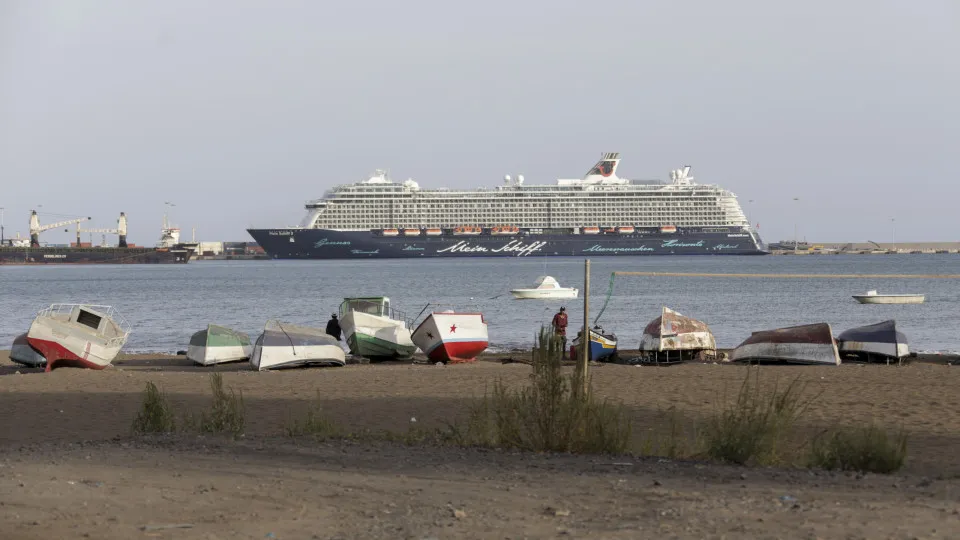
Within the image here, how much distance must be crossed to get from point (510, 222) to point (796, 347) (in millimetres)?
97426

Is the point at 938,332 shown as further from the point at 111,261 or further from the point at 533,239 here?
the point at 111,261

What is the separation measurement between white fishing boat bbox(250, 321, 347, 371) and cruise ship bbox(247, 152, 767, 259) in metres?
94.4

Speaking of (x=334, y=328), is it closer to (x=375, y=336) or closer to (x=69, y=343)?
(x=375, y=336)

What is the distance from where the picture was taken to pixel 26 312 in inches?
1649

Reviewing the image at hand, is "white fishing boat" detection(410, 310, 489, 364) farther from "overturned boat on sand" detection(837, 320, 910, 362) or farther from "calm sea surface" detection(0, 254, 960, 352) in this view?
"overturned boat on sand" detection(837, 320, 910, 362)

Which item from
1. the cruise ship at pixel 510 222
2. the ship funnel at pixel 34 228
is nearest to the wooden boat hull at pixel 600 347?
the cruise ship at pixel 510 222

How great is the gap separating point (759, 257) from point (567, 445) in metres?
123

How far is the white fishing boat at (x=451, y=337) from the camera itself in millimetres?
20484

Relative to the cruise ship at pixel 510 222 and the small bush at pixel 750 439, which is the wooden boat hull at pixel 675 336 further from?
the cruise ship at pixel 510 222

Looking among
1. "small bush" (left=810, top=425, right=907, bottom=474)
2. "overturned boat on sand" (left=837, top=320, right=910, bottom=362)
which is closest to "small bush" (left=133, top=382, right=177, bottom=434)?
"small bush" (left=810, top=425, right=907, bottom=474)

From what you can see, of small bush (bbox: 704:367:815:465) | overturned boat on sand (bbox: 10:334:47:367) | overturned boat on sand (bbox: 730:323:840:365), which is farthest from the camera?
overturned boat on sand (bbox: 10:334:47:367)

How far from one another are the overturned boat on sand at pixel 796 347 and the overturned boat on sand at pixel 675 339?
3.66ft

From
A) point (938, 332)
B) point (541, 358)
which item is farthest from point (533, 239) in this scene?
point (541, 358)

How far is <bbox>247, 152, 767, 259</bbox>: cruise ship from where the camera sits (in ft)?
375
